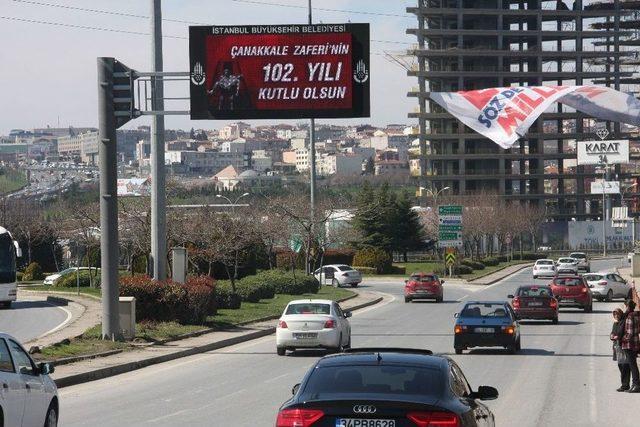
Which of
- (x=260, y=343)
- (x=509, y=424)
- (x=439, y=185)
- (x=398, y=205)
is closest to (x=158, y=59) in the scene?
(x=260, y=343)

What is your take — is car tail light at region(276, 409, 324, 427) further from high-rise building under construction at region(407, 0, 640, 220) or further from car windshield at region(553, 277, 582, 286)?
high-rise building under construction at region(407, 0, 640, 220)

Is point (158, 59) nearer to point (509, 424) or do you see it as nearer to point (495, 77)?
point (509, 424)

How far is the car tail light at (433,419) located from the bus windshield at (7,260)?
144 feet

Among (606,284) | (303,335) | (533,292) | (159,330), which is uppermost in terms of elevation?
(303,335)

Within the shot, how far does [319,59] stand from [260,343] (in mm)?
8858

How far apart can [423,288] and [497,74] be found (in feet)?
304

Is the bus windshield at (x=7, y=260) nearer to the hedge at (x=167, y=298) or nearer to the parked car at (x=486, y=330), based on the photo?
the hedge at (x=167, y=298)

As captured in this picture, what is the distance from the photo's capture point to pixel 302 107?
29922mm

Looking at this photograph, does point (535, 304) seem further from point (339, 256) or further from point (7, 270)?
point (339, 256)

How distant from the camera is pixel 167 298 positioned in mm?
34062

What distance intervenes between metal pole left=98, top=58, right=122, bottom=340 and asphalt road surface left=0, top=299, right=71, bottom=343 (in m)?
3.95

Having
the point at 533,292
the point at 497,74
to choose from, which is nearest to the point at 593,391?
the point at 533,292

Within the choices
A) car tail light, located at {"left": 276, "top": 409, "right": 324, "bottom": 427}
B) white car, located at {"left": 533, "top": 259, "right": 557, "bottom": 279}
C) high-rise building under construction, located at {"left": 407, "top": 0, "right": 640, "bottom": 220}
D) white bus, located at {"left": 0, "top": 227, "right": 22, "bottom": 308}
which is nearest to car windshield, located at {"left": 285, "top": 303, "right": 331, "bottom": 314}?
car tail light, located at {"left": 276, "top": 409, "right": 324, "bottom": 427}

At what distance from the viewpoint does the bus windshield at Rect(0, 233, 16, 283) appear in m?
50.9
